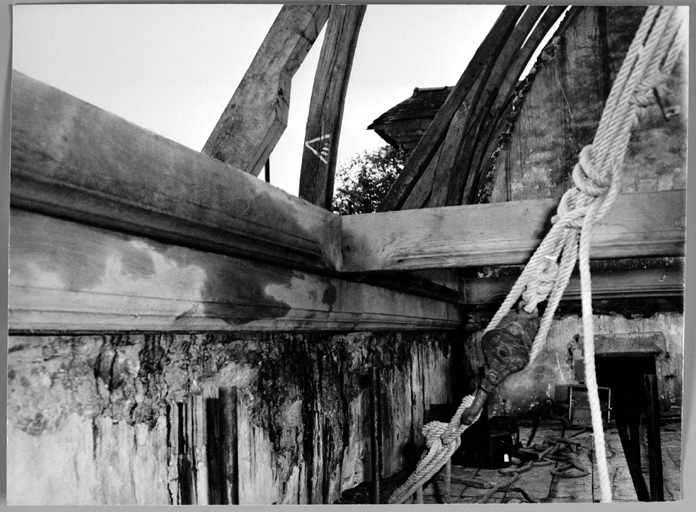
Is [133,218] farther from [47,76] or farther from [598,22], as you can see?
[598,22]

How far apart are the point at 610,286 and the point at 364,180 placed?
1645 mm

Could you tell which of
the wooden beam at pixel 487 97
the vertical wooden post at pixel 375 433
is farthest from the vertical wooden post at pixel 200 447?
the wooden beam at pixel 487 97

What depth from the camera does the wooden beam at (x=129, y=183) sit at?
1128 millimetres

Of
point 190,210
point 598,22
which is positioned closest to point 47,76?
point 190,210

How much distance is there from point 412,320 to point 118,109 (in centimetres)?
182

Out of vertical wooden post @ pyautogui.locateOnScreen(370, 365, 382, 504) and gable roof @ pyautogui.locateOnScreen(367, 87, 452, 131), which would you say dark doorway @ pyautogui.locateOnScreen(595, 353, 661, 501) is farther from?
gable roof @ pyautogui.locateOnScreen(367, 87, 452, 131)

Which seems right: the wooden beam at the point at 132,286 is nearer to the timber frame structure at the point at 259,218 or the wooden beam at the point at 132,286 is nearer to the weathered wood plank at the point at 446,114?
the timber frame structure at the point at 259,218

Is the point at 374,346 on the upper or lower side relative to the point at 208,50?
lower

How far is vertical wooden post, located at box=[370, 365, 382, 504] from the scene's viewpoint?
2787 millimetres

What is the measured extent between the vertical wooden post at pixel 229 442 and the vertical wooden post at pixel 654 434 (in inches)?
67.8

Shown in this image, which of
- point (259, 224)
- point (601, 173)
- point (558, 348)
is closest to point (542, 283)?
point (601, 173)

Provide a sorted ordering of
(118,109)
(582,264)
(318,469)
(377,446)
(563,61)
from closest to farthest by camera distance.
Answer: (582,264)
(118,109)
(318,469)
(377,446)
(563,61)

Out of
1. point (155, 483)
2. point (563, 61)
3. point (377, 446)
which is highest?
point (563, 61)

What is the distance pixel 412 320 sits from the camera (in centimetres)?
321
